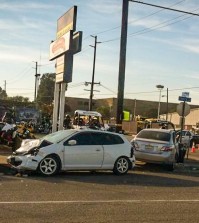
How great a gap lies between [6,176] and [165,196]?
4.84 m

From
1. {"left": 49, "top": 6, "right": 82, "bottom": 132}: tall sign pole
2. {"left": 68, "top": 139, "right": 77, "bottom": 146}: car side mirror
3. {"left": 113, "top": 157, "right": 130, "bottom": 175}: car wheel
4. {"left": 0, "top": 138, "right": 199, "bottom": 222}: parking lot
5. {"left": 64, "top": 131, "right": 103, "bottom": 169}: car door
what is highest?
{"left": 49, "top": 6, "right": 82, "bottom": 132}: tall sign pole

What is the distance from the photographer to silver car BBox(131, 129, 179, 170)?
17.8 meters

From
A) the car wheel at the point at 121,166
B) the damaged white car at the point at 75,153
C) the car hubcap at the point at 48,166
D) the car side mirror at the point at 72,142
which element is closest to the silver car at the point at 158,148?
the damaged white car at the point at 75,153

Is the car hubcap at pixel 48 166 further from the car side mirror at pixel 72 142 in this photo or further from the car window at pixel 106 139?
the car window at pixel 106 139

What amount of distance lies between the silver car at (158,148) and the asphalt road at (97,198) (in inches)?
95.8

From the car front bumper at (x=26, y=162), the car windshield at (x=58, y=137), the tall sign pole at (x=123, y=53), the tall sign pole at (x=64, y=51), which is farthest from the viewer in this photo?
the tall sign pole at (x=123, y=53)

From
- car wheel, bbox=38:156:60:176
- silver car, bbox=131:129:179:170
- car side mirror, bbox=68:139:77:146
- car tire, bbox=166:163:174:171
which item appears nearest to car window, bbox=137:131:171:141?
silver car, bbox=131:129:179:170

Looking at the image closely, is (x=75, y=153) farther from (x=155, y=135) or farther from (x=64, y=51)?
(x=64, y=51)

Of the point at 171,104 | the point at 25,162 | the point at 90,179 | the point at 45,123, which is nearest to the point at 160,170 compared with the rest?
the point at 90,179

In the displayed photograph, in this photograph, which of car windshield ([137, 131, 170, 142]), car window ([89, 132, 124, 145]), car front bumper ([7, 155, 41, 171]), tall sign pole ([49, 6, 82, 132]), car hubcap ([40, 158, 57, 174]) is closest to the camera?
car front bumper ([7, 155, 41, 171])

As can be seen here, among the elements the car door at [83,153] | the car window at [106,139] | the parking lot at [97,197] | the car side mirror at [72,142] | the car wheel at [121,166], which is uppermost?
the car window at [106,139]

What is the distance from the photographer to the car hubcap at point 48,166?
14.1m

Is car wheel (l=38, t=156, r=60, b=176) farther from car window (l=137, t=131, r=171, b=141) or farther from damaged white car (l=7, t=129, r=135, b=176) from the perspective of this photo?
car window (l=137, t=131, r=171, b=141)

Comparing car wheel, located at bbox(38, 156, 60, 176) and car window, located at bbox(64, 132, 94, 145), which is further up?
car window, located at bbox(64, 132, 94, 145)
